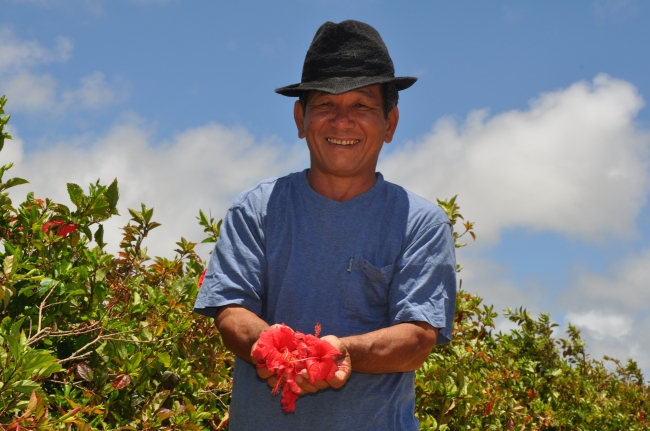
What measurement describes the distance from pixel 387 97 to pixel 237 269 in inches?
Result: 35.8

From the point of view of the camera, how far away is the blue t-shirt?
245 centimetres

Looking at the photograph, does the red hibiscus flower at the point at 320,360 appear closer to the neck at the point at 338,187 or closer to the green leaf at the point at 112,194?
the neck at the point at 338,187

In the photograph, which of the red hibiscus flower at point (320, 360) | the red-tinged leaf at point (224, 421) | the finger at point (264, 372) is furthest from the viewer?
the red-tinged leaf at point (224, 421)

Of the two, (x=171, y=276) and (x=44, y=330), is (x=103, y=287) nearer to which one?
(x=44, y=330)

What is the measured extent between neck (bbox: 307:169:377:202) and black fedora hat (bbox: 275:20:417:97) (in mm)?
345

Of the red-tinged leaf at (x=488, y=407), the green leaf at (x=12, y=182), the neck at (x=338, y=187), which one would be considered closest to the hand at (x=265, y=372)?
the neck at (x=338, y=187)

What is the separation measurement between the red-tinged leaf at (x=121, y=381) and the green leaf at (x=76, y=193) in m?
0.85

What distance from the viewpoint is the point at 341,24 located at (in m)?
2.87

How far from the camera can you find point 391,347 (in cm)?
232

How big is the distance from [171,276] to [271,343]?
2.45 m

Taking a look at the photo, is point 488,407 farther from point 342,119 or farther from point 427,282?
point 342,119

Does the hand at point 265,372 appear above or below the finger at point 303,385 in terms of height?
above

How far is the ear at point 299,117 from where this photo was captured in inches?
115

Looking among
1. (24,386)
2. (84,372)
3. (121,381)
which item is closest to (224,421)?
(121,381)
